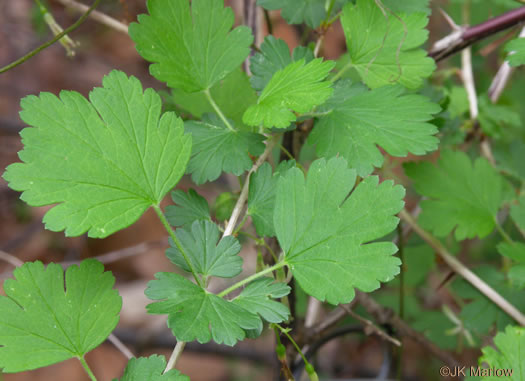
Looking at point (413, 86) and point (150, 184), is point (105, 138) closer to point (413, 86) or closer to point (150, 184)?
point (150, 184)

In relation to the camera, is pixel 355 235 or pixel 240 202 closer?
pixel 355 235

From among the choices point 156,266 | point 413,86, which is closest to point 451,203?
point 413,86

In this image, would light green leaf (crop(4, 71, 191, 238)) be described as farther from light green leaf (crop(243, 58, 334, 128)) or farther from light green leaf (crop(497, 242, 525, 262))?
light green leaf (crop(497, 242, 525, 262))

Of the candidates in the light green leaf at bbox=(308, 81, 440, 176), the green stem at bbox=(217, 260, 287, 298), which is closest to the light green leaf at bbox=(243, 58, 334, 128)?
the light green leaf at bbox=(308, 81, 440, 176)

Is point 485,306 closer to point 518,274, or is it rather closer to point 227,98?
point 518,274

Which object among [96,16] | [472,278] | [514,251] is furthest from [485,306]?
[96,16]

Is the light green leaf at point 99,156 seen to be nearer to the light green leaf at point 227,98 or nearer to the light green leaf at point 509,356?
the light green leaf at point 227,98

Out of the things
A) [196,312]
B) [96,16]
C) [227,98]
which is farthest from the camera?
[96,16]
